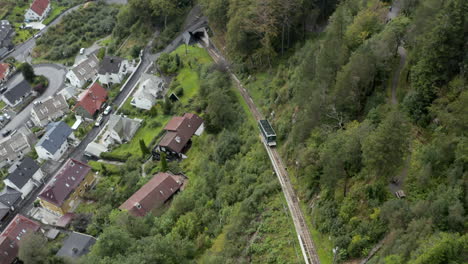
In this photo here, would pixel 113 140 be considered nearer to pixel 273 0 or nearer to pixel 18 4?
pixel 273 0

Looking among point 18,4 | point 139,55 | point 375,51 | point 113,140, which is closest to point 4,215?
point 113,140

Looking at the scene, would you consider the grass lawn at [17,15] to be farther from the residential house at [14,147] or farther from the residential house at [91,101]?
the residential house at [14,147]

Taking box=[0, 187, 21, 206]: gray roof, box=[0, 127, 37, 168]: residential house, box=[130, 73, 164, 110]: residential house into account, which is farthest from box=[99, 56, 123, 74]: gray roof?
box=[0, 187, 21, 206]: gray roof

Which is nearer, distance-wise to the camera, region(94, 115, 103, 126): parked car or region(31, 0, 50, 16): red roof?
region(94, 115, 103, 126): parked car

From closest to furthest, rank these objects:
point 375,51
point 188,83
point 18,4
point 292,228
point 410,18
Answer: point 292,228 → point 375,51 → point 410,18 → point 188,83 → point 18,4

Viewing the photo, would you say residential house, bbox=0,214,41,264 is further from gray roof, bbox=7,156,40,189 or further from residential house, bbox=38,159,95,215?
gray roof, bbox=7,156,40,189

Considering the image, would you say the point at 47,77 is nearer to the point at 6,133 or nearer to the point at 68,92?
the point at 68,92

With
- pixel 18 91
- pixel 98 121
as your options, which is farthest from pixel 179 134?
pixel 18 91
